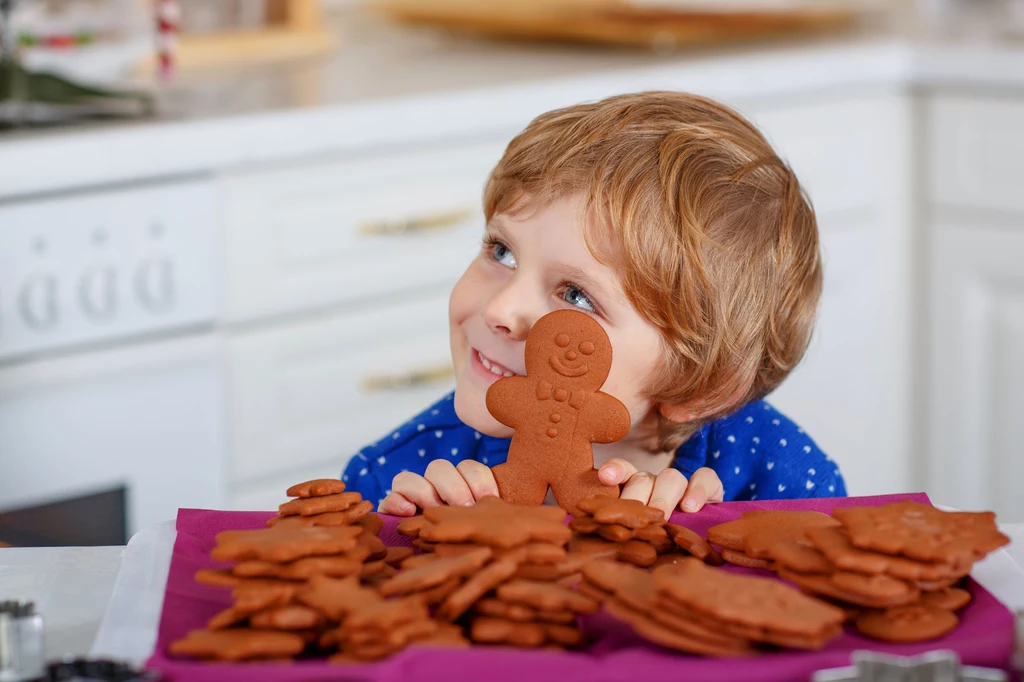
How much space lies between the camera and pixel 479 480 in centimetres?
80

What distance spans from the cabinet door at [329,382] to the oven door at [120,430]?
0.14 feet

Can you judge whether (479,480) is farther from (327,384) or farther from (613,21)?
(613,21)

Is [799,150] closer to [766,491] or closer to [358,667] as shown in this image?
[766,491]

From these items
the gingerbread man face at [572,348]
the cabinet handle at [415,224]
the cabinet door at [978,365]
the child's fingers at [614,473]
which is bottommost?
the cabinet door at [978,365]

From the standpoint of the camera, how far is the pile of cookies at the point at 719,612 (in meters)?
0.52

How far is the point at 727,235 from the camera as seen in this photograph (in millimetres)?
893

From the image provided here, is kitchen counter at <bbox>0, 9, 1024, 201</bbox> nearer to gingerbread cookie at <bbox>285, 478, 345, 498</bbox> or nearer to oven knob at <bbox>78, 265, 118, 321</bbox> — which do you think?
oven knob at <bbox>78, 265, 118, 321</bbox>

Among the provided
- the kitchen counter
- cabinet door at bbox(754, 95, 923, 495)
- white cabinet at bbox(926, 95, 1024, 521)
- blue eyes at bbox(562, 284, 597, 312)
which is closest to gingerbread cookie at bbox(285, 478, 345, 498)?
blue eyes at bbox(562, 284, 597, 312)

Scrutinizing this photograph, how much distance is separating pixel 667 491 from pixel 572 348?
0.11 metres

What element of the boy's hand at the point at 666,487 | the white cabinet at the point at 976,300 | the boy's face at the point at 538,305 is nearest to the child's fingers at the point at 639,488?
the boy's hand at the point at 666,487

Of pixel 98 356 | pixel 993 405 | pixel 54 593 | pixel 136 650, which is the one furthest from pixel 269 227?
pixel 993 405

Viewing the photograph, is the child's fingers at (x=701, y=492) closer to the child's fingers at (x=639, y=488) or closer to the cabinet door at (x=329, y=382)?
the child's fingers at (x=639, y=488)

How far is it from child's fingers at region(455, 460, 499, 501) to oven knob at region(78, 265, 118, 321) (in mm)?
811

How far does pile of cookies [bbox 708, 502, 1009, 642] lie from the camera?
1.83ft
